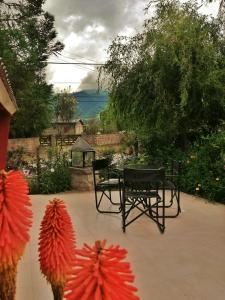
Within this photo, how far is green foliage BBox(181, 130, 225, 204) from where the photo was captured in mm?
6859

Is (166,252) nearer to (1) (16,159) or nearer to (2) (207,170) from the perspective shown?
(2) (207,170)

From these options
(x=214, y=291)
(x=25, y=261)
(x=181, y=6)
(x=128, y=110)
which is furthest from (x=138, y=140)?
(x=214, y=291)

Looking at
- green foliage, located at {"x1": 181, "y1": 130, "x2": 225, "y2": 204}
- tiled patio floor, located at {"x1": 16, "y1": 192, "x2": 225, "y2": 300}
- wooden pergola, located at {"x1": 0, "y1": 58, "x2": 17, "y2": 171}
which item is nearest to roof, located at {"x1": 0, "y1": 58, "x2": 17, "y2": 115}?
wooden pergola, located at {"x1": 0, "y1": 58, "x2": 17, "y2": 171}

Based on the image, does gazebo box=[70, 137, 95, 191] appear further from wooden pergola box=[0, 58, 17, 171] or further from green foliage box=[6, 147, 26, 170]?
wooden pergola box=[0, 58, 17, 171]

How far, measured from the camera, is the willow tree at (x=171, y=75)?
25.6 ft

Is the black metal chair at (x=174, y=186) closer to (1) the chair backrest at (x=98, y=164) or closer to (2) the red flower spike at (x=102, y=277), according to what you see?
(1) the chair backrest at (x=98, y=164)

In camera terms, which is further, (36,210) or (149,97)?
(149,97)

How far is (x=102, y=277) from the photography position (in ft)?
1.20

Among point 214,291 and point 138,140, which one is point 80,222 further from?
point 138,140

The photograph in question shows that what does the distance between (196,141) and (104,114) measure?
9.88ft

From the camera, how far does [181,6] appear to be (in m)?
8.48

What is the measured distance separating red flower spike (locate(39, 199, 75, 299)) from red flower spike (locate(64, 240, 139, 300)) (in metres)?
0.17

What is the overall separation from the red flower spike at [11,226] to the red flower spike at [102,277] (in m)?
0.13

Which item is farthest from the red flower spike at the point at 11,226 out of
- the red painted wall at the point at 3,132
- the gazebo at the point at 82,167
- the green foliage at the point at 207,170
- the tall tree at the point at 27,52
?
the tall tree at the point at 27,52
